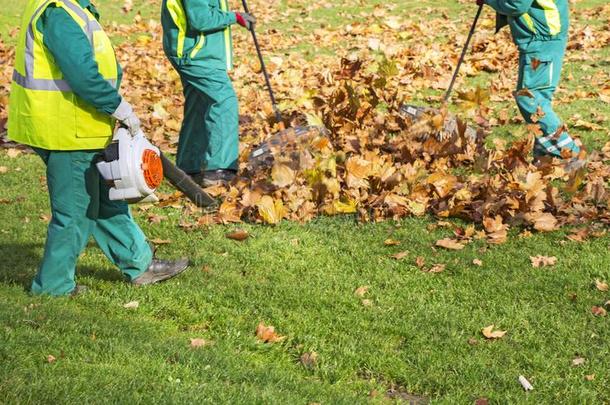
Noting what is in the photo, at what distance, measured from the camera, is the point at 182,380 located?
404cm

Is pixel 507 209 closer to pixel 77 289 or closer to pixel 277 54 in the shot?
pixel 77 289

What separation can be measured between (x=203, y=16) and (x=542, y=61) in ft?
9.04

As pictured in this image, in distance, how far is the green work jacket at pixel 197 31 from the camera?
6.89 meters

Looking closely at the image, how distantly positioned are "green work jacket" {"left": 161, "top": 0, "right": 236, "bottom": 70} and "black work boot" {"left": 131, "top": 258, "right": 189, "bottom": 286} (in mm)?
2148

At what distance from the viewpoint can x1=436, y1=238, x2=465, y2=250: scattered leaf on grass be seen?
6.00m

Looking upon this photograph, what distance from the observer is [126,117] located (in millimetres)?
4828

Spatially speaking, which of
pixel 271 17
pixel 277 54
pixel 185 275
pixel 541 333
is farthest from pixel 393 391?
pixel 271 17

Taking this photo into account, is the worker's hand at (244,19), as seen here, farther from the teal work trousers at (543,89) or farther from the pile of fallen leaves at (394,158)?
the teal work trousers at (543,89)

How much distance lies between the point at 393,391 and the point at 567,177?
3.29 m

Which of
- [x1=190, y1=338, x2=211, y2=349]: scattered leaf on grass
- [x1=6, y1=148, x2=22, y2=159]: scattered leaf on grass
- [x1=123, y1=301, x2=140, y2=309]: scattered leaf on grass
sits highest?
[x1=190, y1=338, x2=211, y2=349]: scattered leaf on grass

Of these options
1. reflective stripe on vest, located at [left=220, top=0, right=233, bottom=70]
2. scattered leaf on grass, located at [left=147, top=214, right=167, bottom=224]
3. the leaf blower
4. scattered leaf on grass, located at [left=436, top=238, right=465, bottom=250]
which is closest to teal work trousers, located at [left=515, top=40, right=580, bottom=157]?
scattered leaf on grass, located at [left=436, top=238, right=465, bottom=250]

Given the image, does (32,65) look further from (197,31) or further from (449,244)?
(449,244)

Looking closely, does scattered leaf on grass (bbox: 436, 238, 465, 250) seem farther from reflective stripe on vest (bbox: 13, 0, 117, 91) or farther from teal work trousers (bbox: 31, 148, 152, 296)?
reflective stripe on vest (bbox: 13, 0, 117, 91)

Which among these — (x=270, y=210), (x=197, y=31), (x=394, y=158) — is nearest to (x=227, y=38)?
(x=197, y=31)
